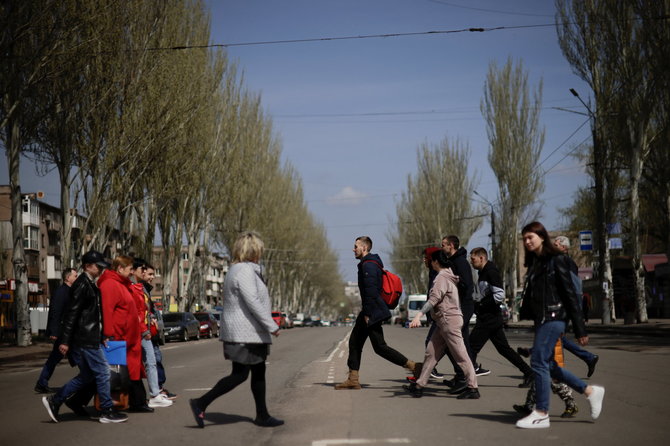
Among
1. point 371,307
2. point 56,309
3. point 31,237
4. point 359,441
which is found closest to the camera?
point 359,441

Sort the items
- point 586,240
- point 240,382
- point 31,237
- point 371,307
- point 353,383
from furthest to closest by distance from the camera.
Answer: point 31,237 < point 586,240 < point 353,383 < point 371,307 < point 240,382

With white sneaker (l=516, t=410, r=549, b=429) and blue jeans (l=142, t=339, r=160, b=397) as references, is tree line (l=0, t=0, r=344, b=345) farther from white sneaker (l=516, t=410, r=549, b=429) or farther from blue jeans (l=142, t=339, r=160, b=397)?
white sneaker (l=516, t=410, r=549, b=429)

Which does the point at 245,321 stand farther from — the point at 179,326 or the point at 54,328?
the point at 179,326

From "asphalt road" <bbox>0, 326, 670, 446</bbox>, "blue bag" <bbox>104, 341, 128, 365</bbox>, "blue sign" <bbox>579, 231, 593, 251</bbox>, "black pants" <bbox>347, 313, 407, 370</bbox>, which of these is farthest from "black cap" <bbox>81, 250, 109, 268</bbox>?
"blue sign" <bbox>579, 231, 593, 251</bbox>

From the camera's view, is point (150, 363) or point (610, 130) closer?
point (150, 363)

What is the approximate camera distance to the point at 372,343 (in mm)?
11039

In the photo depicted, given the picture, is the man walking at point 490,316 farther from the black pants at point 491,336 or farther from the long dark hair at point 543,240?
the long dark hair at point 543,240

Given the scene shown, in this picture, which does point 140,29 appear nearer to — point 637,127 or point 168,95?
point 168,95

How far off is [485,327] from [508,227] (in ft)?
145

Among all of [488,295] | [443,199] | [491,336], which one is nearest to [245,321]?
[488,295]

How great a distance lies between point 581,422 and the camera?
802 cm

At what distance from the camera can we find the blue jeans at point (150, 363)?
32.1 feet

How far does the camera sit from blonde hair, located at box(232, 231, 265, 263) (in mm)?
7832

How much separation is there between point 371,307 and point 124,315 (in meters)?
3.20
